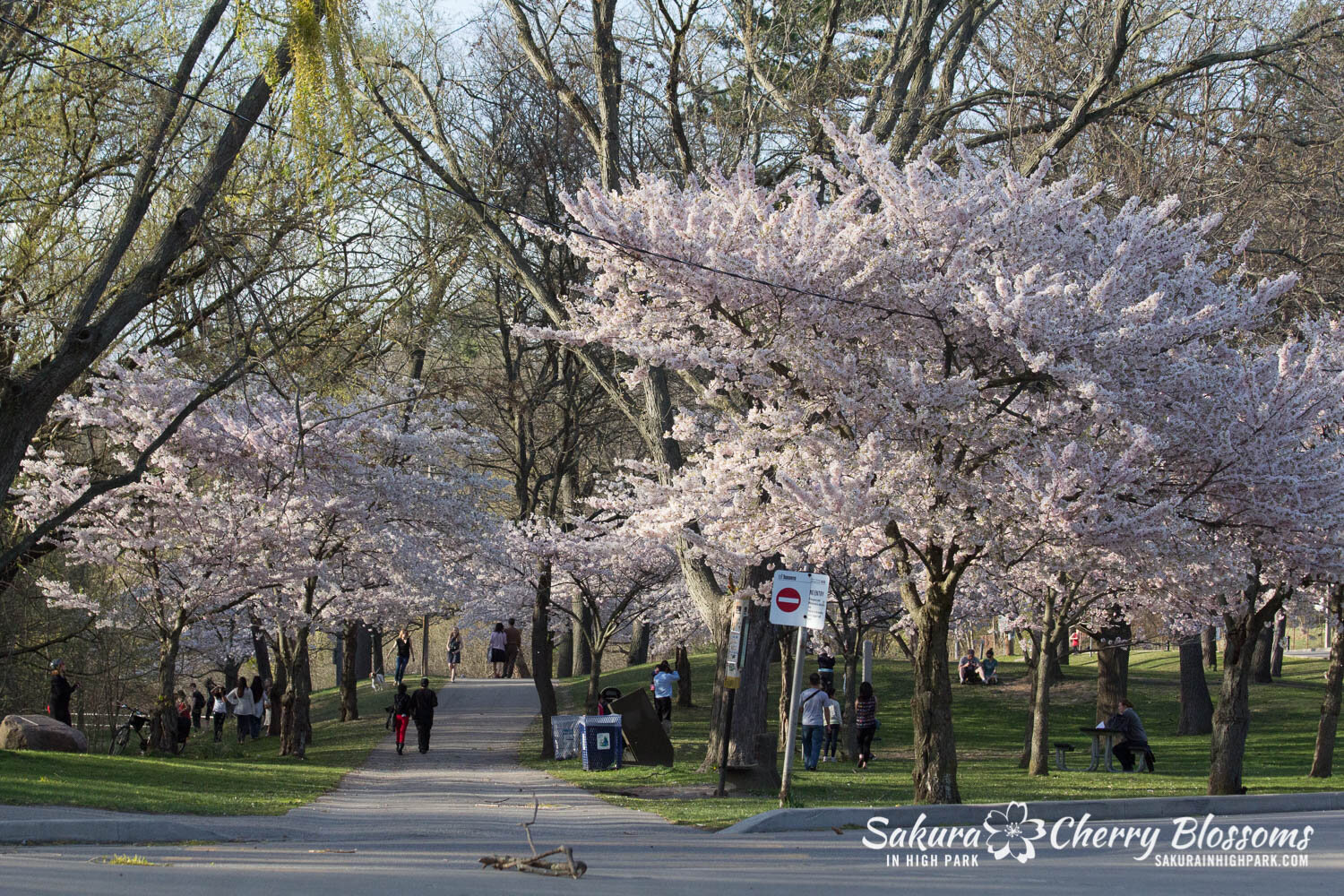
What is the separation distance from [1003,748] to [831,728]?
171 inches

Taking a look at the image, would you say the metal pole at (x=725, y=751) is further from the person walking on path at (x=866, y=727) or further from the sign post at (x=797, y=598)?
the person walking on path at (x=866, y=727)

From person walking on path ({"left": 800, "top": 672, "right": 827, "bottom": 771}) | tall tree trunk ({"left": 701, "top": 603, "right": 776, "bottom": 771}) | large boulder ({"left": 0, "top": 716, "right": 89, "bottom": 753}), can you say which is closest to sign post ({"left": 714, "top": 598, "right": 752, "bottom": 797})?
tall tree trunk ({"left": 701, "top": 603, "right": 776, "bottom": 771})

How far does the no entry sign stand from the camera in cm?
1309

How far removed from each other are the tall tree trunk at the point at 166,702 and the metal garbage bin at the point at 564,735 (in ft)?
22.9

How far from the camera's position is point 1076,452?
37.9 feet

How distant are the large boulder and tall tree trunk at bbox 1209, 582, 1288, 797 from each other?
16913mm

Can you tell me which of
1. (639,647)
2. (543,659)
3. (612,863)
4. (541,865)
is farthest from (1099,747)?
(639,647)

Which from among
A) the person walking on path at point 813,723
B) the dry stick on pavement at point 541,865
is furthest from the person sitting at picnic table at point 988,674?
the dry stick on pavement at point 541,865

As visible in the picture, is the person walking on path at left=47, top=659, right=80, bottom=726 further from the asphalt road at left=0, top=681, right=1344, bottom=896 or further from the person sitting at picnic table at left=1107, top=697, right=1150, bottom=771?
the person sitting at picnic table at left=1107, top=697, right=1150, bottom=771

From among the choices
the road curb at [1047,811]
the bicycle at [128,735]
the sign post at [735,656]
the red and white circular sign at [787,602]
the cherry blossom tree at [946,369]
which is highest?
the cherry blossom tree at [946,369]

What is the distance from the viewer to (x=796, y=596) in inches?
519

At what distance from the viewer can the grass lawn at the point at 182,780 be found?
12797 millimetres

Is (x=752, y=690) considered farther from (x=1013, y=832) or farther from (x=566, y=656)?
(x=566, y=656)

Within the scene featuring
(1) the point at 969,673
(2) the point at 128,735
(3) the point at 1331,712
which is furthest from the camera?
(1) the point at 969,673
